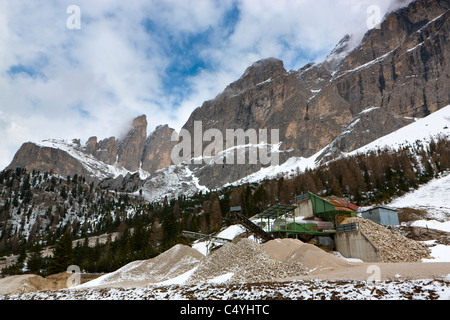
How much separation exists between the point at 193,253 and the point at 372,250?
760 inches

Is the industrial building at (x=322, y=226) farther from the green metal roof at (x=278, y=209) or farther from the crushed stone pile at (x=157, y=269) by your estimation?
the crushed stone pile at (x=157, y=269)

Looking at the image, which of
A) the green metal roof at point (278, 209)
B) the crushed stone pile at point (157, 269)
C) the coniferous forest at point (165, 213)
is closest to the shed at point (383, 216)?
the green metal roof at point (278, 209)

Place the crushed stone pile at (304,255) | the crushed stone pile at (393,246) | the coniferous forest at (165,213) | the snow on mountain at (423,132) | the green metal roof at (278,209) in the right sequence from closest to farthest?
the crushed stone pile at (304,255)
the crushed stone pile at (393,246)
the green metal roof at (278,209)
the coniferous forest at (165,213)
the snow on mountain at (423,132)

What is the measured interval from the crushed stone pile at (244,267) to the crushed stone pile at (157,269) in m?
5.75

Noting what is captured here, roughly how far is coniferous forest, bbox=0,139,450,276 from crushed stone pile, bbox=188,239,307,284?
29.6 metres

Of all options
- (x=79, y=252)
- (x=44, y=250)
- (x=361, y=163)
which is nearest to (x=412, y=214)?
(x=361, y=163)

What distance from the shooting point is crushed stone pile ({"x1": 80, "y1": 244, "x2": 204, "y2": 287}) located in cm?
2785

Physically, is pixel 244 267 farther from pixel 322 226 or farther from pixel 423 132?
pixel 423 132

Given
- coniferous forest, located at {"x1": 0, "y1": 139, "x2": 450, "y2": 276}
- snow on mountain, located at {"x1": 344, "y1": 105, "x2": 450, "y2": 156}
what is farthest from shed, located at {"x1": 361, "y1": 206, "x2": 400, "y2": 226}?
snow on mountain, located at {"x1": 344, "y1": 105, "x2": 450, "y2": 156}

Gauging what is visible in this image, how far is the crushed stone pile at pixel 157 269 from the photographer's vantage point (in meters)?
27.8

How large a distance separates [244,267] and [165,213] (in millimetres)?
88461

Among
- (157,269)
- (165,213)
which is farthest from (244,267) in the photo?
(165,213)

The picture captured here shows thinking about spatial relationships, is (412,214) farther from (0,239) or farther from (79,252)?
(0,239)

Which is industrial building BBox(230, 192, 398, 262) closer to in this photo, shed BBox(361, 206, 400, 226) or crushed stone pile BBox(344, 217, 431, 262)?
shed BBox(361, 206, 400, 226)
